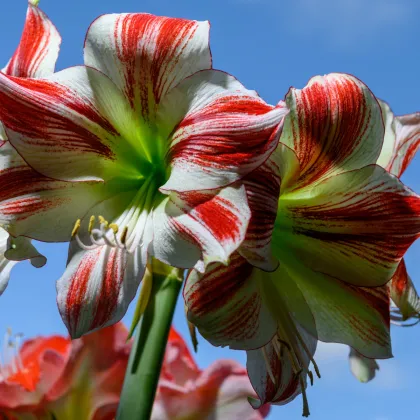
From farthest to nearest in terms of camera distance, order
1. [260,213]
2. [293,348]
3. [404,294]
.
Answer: [404,294], [293,348], [260,213]

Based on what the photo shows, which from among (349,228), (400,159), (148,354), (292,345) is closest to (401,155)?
(400,159)

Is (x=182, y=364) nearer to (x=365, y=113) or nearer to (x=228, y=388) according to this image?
(x=228, y=388)

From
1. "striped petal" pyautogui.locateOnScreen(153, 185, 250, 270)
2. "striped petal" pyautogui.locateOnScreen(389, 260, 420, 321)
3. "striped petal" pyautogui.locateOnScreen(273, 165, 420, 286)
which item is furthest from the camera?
"striped petal" pyautogui.locateOnScreen(389, 260, 420, 321)

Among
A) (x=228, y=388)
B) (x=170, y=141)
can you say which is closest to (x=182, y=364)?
(x=228, y=388)

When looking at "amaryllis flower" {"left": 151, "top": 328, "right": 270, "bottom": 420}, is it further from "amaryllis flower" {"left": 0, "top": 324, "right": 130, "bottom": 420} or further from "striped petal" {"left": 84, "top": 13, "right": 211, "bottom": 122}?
"striped petal" {"left": 84, "top": 13, "right": 211, "bottom": 122}

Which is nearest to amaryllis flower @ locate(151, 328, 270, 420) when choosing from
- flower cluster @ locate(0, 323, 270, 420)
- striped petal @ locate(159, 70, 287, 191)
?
flower cluster @ locate(0, 323, 270, 420)

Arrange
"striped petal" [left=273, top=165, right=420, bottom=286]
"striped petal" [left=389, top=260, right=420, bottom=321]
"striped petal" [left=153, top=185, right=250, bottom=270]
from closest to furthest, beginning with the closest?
"striped petal" [left=153, top=185, right=250, bottom=270] → "striped petal" [left=273, top=165, right=420, bottom=286] → "striped petal" [left=389, top=260, right=420, bottom=321]

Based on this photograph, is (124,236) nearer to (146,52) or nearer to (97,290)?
(97,290)

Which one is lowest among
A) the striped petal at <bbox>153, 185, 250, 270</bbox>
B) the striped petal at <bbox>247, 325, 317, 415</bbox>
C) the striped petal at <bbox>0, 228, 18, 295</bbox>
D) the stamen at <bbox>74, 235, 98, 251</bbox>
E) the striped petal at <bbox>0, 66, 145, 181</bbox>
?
the striped petal at <bbox>247, 325, 317, 415</bbox>
